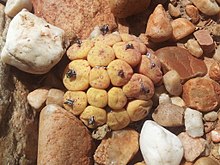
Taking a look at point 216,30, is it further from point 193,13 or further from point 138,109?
point 138,109

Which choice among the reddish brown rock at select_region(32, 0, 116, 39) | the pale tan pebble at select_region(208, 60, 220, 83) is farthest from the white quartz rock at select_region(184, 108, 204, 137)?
the reddish brown rock at select_region(32, 0, 116, 39)

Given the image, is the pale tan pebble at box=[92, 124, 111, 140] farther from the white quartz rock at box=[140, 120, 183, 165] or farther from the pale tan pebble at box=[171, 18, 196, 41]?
the pale tan pebble at box=[171, 18, 196, 41]

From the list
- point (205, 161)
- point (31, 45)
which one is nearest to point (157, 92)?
point (205, 161)

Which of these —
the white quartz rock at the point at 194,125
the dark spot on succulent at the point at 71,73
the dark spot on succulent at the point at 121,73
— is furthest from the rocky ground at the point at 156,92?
the dark spot on succulent at the point at 121,73

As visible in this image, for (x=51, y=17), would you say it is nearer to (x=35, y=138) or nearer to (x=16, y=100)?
(x=16, y=100)

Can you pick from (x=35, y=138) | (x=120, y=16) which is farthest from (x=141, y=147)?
(x=120, y=16)

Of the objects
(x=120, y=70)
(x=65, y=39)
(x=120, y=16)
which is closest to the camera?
(x=120, y=70)
